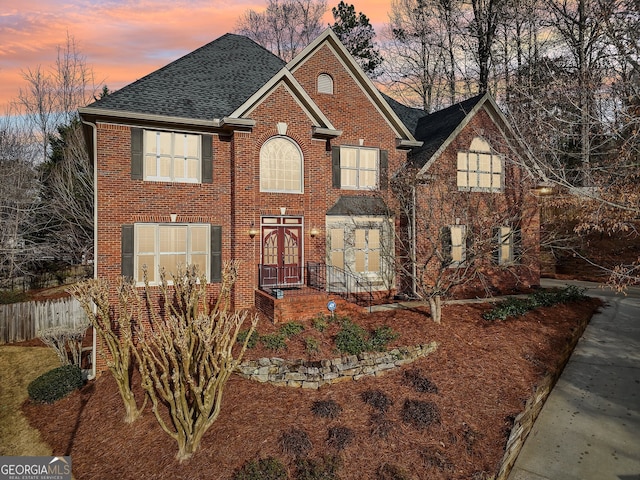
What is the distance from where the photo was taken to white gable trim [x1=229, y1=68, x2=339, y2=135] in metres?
12.1

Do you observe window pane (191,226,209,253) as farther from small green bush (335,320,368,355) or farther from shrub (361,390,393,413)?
shrub (361,390,393,413)

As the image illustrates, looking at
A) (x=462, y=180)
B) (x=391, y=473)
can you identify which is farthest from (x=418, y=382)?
(x=462, y=180)

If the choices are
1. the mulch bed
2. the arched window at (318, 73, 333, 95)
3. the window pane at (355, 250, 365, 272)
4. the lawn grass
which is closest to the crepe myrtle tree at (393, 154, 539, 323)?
the window pane at (355, 250, 365, 272)

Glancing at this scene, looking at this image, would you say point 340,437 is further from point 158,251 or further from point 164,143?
point 164,143

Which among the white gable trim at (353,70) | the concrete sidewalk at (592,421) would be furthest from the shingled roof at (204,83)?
the concrete sidewalk at (592,421)

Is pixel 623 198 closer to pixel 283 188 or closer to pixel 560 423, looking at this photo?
pixel 560 423

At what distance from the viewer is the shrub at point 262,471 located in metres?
5.64

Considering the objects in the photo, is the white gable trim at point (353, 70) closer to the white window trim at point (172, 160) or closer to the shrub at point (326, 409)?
the white window trim at point (172, 160)

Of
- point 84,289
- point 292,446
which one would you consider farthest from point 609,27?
point 84,289

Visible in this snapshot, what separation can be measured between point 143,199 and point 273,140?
15.1 feet

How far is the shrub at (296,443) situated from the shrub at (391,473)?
1.21 meters

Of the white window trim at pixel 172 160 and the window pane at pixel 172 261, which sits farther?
the window pane at pixel 172 261

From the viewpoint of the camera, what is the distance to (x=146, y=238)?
462 inches

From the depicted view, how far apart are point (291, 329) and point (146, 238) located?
18.1 feet
